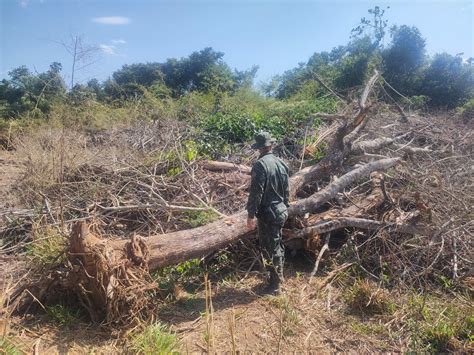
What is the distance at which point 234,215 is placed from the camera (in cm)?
447

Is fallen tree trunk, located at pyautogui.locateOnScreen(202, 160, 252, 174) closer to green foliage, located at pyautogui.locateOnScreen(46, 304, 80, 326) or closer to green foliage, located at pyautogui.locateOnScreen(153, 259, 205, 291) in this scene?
green foliage, located at pyautogui.locateOnScreen(153, 259, 205, 291)

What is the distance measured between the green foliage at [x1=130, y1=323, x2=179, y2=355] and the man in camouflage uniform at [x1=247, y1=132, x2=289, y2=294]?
1.37 m

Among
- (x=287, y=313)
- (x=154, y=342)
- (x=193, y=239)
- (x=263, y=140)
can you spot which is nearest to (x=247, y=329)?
(x=287, y=313)

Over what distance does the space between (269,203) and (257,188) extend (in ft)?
0.82

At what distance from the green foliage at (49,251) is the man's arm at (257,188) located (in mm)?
1912

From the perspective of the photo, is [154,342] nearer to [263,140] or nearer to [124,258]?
[124,258]

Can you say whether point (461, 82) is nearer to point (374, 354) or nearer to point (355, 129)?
point (355, 129)

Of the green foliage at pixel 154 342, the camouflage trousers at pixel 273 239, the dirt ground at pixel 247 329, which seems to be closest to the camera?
the green foliage at pixel 154 342

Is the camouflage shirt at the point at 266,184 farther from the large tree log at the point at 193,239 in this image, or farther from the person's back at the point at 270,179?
Answer: the large tree log at the point at 193,239

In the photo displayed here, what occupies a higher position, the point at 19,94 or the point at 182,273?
the point at 19,94

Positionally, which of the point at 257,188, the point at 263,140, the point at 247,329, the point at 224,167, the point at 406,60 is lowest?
the point at 247,329

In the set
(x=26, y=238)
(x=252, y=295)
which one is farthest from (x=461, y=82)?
(x=26, y=238)


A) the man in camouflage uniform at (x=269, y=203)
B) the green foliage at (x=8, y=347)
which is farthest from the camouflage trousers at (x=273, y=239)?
the green foliage at (x=8, y=347)

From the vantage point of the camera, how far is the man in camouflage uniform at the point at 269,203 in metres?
3.83
